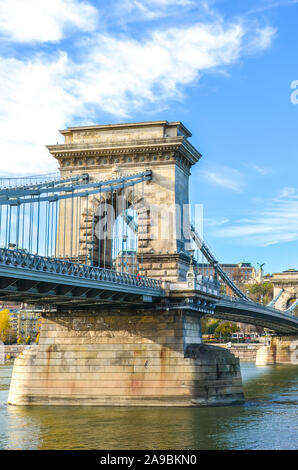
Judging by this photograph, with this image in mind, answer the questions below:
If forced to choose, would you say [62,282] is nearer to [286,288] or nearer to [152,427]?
[152,427]

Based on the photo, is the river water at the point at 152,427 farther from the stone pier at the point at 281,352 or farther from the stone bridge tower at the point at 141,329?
the stone pier at the point at 281,352

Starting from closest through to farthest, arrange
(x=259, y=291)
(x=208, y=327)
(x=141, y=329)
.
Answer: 1. (x=141, y=329)
2. (x=208, y=327)
3. (x=259, y=291)

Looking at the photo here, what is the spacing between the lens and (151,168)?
46.1m

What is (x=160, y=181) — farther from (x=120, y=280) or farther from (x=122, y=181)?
(x=120, y=280)

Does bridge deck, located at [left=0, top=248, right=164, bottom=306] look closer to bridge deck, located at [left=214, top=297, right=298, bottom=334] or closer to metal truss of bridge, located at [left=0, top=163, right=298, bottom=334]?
metal truss of bridge, located at [left=0, top=163, right=298, bottom=334]

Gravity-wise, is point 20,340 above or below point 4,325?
below

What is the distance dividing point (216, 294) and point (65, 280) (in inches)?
675

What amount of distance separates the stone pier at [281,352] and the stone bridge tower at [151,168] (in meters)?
61.1

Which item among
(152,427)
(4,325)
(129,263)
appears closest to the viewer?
(152,427)

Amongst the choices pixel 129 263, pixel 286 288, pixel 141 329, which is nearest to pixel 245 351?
pixel 286 288

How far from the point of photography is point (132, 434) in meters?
30.8

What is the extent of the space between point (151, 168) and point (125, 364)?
44.3 ft

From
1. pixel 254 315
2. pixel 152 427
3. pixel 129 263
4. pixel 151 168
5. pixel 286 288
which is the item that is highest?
pixel 151 168
